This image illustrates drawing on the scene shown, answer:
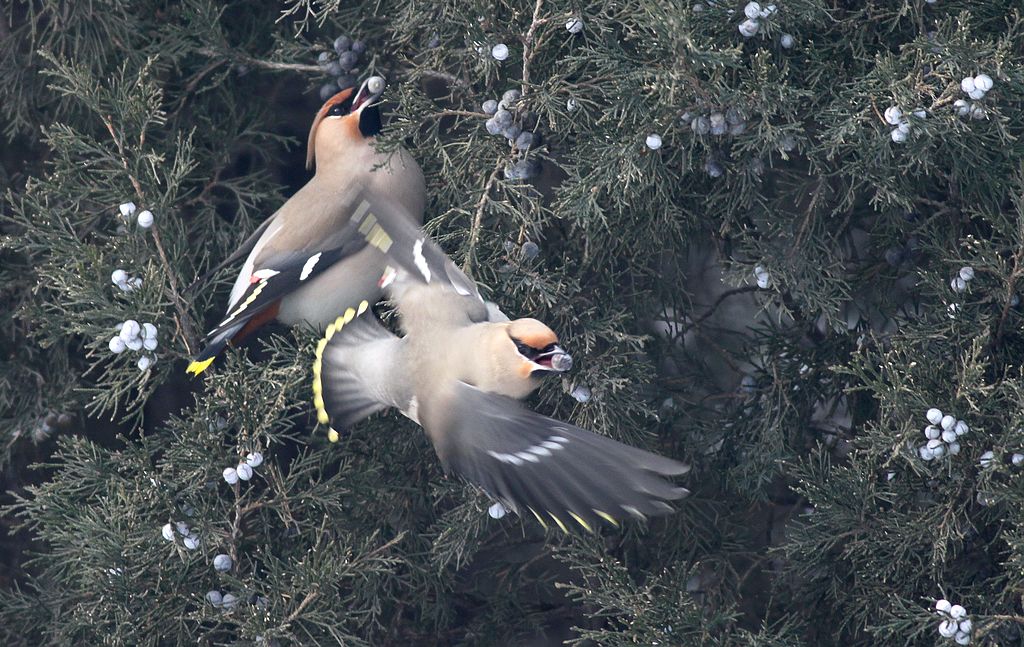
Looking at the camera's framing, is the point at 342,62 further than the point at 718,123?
Yes

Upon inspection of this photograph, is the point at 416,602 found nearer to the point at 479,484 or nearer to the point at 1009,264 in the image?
the point at 479,484

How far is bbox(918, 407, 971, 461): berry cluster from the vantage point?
8.64 feet

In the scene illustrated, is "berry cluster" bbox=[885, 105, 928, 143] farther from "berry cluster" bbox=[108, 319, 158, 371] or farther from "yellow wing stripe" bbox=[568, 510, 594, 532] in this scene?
"berry cluster" bbox=[108, 319, 158, 371]

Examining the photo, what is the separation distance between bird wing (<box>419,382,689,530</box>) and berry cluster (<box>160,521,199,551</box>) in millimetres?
597

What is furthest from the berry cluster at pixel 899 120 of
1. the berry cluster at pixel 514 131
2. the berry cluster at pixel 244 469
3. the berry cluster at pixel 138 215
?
the berry cluster at pixel 138 215

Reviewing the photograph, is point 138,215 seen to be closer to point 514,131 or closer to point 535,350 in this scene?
point 514,131

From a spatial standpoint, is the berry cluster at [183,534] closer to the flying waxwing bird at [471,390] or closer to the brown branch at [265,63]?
the flying waxwing bird at [471,390]

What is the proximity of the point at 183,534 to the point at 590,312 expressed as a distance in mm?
1091

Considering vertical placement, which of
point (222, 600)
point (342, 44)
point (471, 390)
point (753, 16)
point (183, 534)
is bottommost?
point (222, 600)

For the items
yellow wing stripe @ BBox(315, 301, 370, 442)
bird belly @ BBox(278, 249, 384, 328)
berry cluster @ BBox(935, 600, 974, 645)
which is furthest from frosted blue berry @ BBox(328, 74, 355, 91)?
berry cluster @ BBox(935, 600, 974, 645)

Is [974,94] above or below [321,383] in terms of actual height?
above

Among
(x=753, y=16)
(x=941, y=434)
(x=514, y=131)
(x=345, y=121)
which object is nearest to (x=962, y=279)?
(x=941, y=434)

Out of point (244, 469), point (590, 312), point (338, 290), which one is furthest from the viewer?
point (338, 290)

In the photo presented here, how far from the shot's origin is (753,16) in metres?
2.70
